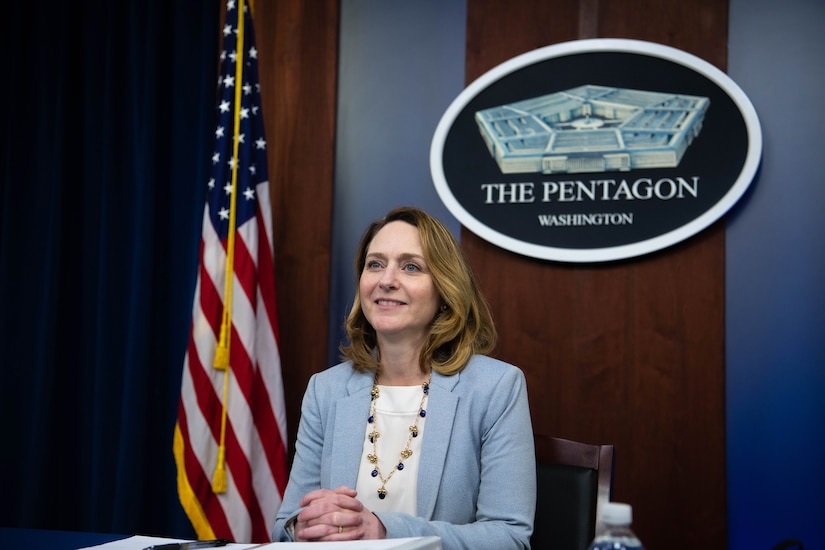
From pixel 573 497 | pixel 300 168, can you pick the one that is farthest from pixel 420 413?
pixel 300 168

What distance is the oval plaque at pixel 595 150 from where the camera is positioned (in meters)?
2.69

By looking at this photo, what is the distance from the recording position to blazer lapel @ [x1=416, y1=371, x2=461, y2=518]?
1834 mm

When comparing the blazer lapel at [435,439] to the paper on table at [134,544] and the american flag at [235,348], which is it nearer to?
the paper on table at [134,544]

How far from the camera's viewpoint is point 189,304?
339cm

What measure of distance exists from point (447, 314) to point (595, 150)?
1.08m

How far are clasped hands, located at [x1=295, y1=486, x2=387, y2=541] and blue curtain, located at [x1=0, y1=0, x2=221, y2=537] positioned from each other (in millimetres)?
1908

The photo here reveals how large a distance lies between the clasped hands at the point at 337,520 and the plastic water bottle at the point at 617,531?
0.60m

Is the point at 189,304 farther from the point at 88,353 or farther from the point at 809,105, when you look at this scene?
the point at 809,105

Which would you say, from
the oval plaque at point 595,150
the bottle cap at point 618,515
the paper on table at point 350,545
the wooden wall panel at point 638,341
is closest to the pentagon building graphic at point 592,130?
the oval plaque at point 595,150

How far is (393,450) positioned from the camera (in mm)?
1950

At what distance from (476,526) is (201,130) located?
2.37 metres

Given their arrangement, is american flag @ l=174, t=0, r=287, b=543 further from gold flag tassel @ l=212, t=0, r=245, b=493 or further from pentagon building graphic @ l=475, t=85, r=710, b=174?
pentagon building graphic @ l=475, t=85, r=710, b=174

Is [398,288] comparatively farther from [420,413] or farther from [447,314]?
[420,413]

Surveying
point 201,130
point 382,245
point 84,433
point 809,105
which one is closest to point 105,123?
point 201,130
